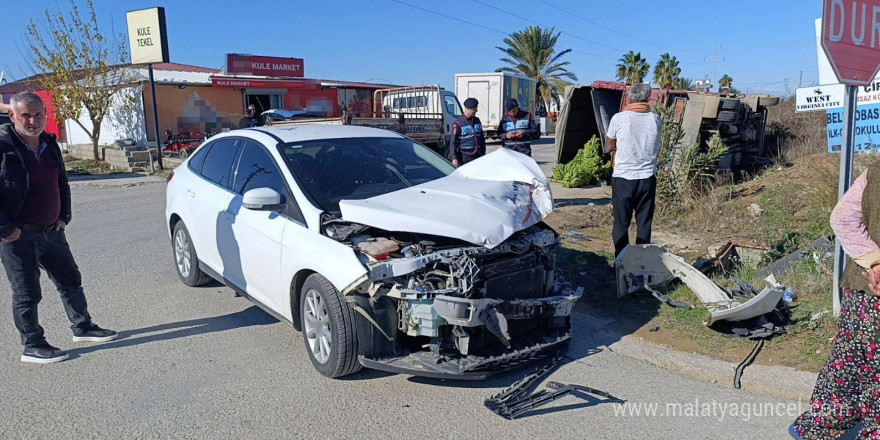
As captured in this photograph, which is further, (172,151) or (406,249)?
(172,151)

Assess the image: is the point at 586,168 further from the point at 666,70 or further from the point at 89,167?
the point at 666,70

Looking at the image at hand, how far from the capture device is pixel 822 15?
161 inches

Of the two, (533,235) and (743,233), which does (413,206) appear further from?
(743,233)

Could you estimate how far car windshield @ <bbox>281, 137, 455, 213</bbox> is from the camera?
15.5 feet

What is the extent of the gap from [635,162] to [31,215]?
16.6 ft

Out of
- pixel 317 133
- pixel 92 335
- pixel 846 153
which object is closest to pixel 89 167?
pixel 92 335

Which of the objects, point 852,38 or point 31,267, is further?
point 31,267

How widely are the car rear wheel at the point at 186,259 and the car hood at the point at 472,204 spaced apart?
8.23ft

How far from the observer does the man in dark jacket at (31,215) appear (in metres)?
4.25

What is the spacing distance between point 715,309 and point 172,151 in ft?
66.1

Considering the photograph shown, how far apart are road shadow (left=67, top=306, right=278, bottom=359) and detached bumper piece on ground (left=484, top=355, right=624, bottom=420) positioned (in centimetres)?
232

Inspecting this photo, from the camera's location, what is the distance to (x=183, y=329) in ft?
16.9

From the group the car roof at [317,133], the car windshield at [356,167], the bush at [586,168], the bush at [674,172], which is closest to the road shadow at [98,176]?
the bush at [586,168]

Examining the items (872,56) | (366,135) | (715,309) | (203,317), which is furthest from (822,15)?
(203,317)
